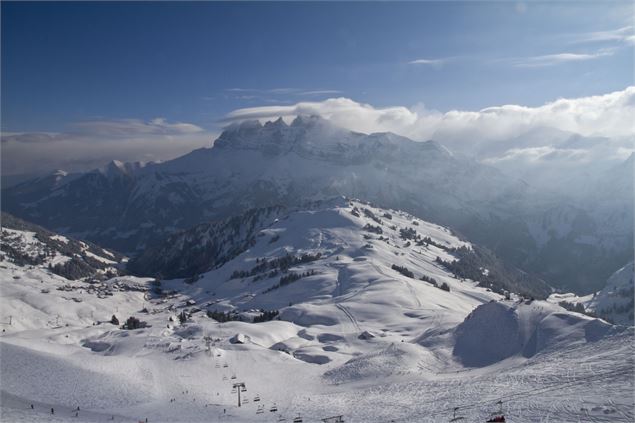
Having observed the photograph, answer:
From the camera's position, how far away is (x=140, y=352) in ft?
319

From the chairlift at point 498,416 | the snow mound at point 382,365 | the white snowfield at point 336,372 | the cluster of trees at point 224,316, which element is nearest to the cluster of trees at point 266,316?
the cluster of trees at point 224,316

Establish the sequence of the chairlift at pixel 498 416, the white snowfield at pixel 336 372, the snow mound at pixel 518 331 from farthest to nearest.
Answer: the snow mound at pixel 518 331
the white snowfield at pixel 336 372
the chairlift at pixel 498 416

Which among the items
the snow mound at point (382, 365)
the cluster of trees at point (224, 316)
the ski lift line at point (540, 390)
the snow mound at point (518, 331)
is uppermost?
the ski lift line at point (540, 390)

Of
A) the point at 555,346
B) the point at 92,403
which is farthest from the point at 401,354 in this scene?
the point at 92,403

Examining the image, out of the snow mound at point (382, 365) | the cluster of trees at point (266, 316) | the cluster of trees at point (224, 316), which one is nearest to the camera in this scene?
the snow mound at point (382, 365)

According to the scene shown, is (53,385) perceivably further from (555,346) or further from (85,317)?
(85,317)

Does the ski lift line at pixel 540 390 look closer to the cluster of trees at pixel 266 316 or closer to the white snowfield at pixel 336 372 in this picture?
the white snowfield at pixel 336 372

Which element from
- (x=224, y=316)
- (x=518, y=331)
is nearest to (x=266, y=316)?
(x=224, y=316)

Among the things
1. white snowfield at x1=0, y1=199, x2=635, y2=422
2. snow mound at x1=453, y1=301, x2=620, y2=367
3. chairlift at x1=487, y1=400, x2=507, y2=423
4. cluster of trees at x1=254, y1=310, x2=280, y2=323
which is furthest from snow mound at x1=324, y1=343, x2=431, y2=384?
cluster of trees at x1=254, y1=310, x2=280, y2=323

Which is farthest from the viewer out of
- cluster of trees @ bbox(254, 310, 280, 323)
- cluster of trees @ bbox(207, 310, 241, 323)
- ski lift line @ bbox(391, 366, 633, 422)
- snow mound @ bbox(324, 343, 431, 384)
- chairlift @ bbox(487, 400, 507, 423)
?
cluster of trees @ bbox(207, 310, 241, 323)

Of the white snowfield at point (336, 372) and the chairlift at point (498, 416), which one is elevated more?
the chairlift at point (498, 416)

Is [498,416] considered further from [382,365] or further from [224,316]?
[224,316]

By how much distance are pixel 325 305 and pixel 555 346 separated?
309ft

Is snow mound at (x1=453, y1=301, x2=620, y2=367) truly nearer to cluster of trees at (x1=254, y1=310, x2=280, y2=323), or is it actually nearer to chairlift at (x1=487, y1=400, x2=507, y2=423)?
chairlift at (x1=487, y1=400, x2=507, y2=423)
